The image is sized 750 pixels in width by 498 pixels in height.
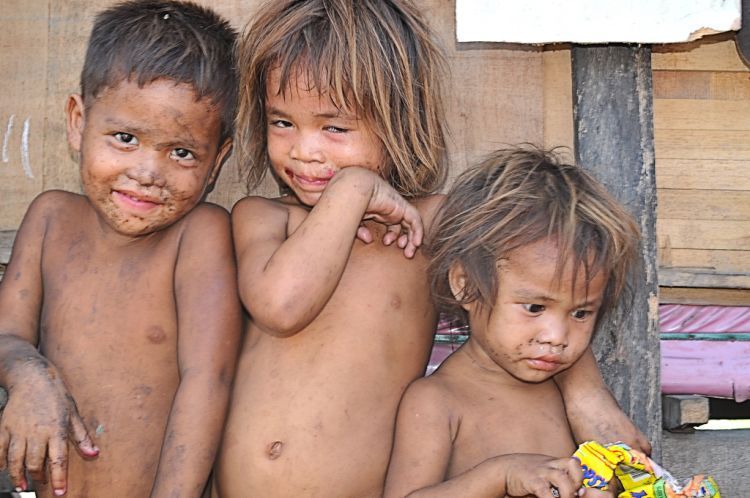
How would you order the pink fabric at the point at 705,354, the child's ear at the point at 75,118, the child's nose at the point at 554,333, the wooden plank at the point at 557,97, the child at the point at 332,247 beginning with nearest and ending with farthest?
the child's nose at the point at 554,333, the child at the point at 332,247, the child's ear at the point at 75,118, the pink fabric at the point at 705,354, the wooden plank at the point at 557,97

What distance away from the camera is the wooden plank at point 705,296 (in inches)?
125

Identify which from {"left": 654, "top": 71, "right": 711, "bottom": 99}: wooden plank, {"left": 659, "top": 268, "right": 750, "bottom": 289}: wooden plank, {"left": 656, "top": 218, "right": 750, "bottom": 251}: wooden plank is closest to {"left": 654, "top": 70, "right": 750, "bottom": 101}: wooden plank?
{"left": 654, "top": 71, "right": 711, "bottom": 99}: wooden plank

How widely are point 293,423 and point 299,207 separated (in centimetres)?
59

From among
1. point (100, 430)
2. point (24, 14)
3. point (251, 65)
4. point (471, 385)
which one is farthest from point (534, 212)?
point (24, 14)

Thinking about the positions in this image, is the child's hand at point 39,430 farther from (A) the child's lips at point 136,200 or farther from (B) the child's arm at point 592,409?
(B) the child's arm at point 592,409

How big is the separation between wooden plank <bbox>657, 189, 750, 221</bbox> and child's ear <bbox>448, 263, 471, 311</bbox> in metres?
0.79

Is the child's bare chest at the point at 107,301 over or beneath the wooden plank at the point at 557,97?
beneath

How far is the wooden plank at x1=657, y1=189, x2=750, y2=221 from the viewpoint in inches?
125

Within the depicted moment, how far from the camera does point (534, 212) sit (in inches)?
103

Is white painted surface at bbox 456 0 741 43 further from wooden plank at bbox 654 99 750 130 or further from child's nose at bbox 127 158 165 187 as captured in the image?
child's nose at bbox 127 158 165 187

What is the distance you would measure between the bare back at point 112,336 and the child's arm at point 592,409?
98 cm

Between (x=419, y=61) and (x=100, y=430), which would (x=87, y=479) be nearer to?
(x=100, y=430)

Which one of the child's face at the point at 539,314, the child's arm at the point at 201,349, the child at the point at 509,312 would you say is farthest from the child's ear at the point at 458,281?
the child's arm at the point at 201,349

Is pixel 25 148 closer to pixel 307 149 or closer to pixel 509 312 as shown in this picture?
pixel 307 149
